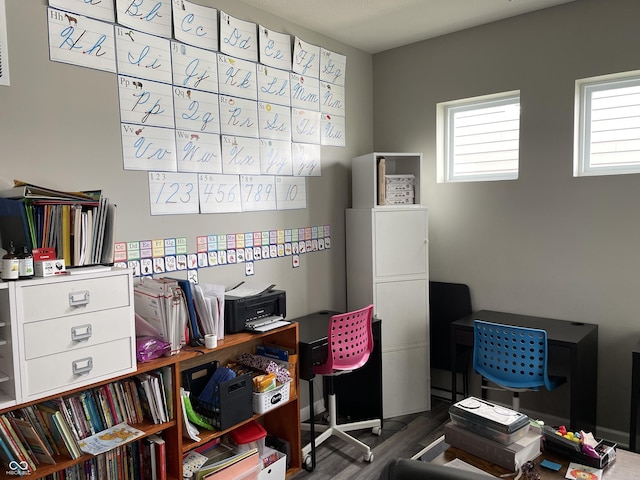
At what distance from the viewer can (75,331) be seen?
71.7 inches

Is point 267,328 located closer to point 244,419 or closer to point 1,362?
point 244,419

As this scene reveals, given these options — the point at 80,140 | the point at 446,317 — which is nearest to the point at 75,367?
the point at 80,140

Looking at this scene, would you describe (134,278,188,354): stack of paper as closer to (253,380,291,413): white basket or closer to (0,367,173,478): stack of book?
(0,367,173,478): stack of book

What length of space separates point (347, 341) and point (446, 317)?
117 centimetres

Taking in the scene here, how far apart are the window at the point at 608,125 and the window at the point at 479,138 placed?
415 millimetres

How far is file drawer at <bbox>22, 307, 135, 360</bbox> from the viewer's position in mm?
1713

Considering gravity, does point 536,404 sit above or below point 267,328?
below

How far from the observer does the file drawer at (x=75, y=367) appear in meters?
1.71

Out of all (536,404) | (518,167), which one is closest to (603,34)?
(518,167)

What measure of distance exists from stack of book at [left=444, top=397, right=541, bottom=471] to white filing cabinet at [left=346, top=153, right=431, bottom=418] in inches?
60.0

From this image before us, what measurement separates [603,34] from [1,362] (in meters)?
3.65

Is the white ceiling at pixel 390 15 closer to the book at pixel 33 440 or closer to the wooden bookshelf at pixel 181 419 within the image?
the wooden bookshelf at pixel 181 419

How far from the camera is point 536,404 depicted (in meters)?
3.44

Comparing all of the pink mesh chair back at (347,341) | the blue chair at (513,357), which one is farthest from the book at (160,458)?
the blue chair at (513,357)
